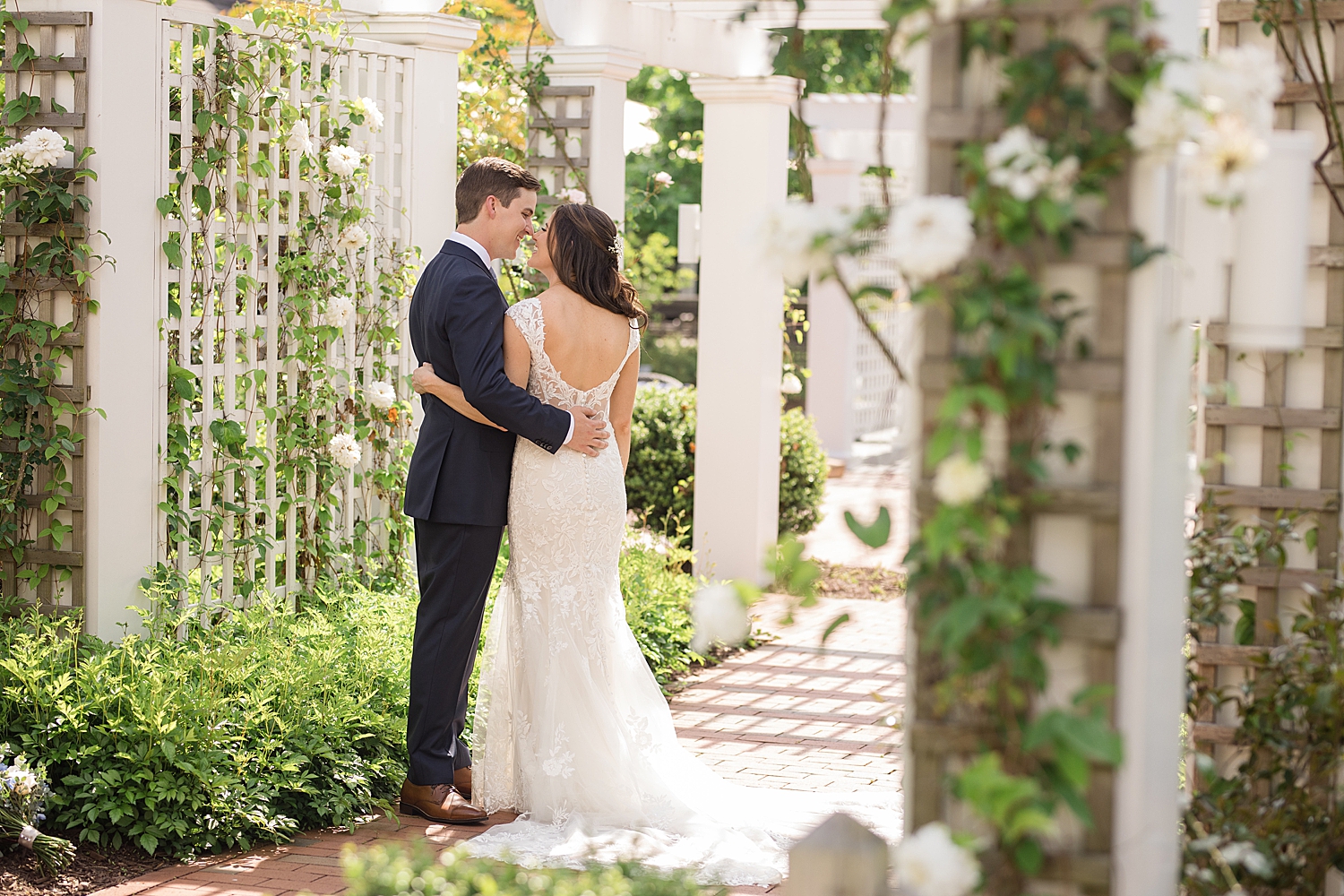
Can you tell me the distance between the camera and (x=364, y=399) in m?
5.50

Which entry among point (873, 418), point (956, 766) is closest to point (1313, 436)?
point (956, 766)

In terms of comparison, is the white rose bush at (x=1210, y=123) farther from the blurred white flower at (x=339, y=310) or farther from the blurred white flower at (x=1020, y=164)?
the blurred white flower at (x=339, y=310)

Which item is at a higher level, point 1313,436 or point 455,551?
point 1313,436

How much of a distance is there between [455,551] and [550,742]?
0.61 meters

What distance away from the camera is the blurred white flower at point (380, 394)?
17.9ft

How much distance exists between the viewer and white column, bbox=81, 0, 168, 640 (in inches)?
171

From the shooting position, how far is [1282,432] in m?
3.10

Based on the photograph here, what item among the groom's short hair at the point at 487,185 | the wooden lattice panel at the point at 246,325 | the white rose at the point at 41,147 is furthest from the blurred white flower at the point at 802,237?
the wooden lattice panel at the point at 246,325

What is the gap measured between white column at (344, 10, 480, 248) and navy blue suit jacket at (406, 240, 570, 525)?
156 centimetres

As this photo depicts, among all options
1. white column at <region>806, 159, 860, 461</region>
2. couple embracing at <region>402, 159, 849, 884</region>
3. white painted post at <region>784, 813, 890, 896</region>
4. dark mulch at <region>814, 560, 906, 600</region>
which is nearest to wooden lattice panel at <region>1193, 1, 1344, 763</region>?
white painted post at <region>784, 813, 890, 896</region>

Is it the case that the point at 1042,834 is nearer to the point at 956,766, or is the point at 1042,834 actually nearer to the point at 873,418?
the point at 956,766

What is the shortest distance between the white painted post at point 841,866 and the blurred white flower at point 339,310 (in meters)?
3.40

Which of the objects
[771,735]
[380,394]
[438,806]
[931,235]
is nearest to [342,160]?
[380,394]

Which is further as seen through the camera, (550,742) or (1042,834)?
(550,742)
